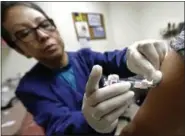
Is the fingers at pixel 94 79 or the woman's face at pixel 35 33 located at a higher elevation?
the woman's face at pixel 35 33

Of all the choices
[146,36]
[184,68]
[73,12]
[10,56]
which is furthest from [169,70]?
[10,56]

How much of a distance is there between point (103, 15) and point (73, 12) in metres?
0.08

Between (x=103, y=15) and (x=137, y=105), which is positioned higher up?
(x=103, y=15)

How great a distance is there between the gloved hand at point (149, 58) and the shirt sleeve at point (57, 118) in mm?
151

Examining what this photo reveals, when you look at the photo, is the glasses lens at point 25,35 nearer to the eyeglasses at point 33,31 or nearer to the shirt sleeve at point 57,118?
the eyeglasses at point 33,31

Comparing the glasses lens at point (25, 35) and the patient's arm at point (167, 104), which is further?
the glasses lens at point (25, 35)

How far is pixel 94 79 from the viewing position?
1.12 ft

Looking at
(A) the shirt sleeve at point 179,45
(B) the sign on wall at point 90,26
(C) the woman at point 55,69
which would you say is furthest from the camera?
(B) the sign on wall at point 90,26

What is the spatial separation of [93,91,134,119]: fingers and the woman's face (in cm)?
18

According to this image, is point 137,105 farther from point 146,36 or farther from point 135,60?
point 146,36

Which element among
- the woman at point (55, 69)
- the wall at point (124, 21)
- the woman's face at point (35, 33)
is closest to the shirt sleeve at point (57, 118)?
the woman at point (55, 69)

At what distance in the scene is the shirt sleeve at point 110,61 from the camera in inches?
17.1

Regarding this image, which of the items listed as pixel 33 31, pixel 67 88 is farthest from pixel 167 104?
pixel 33 31

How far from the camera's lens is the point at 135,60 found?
372mm
